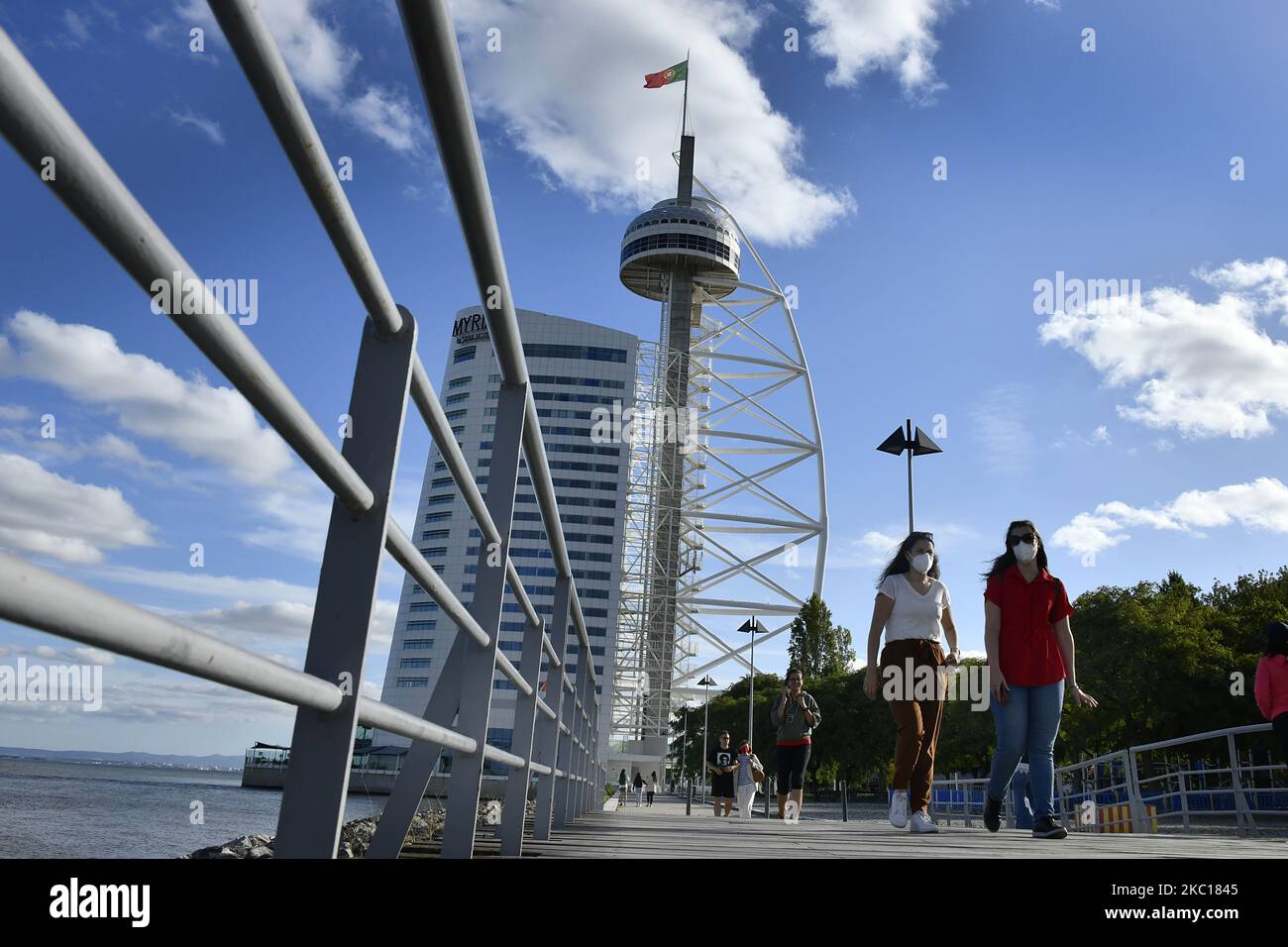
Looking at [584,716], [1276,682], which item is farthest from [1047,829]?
[584,716]

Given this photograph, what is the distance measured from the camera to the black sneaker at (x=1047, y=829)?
5.45 m

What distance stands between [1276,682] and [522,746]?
215 inches

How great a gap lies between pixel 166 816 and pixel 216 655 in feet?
124

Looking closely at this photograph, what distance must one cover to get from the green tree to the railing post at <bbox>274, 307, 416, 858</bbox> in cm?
6482

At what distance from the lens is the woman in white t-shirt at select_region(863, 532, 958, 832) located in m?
5.87

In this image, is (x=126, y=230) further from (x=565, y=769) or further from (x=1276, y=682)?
(x=1276, y=682)

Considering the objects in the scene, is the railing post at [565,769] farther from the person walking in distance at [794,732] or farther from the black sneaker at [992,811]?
the person walking in distance at [794,732]

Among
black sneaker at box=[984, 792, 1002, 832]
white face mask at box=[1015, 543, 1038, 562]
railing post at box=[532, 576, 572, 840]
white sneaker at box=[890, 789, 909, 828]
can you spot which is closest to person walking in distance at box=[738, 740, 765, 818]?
white sneaker at box=[890, 789, 909, 828]

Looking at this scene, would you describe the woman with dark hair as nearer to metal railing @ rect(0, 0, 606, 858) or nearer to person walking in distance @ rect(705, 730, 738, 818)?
metal railing @ rect(0, 0, 606, 858)

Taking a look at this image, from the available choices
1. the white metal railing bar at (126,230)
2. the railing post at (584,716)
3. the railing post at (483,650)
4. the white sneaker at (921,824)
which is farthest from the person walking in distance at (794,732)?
the white metal railing bar at (126,230)

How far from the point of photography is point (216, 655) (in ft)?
3.62

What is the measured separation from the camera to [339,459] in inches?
56.3

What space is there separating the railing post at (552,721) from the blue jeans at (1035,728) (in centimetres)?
246
